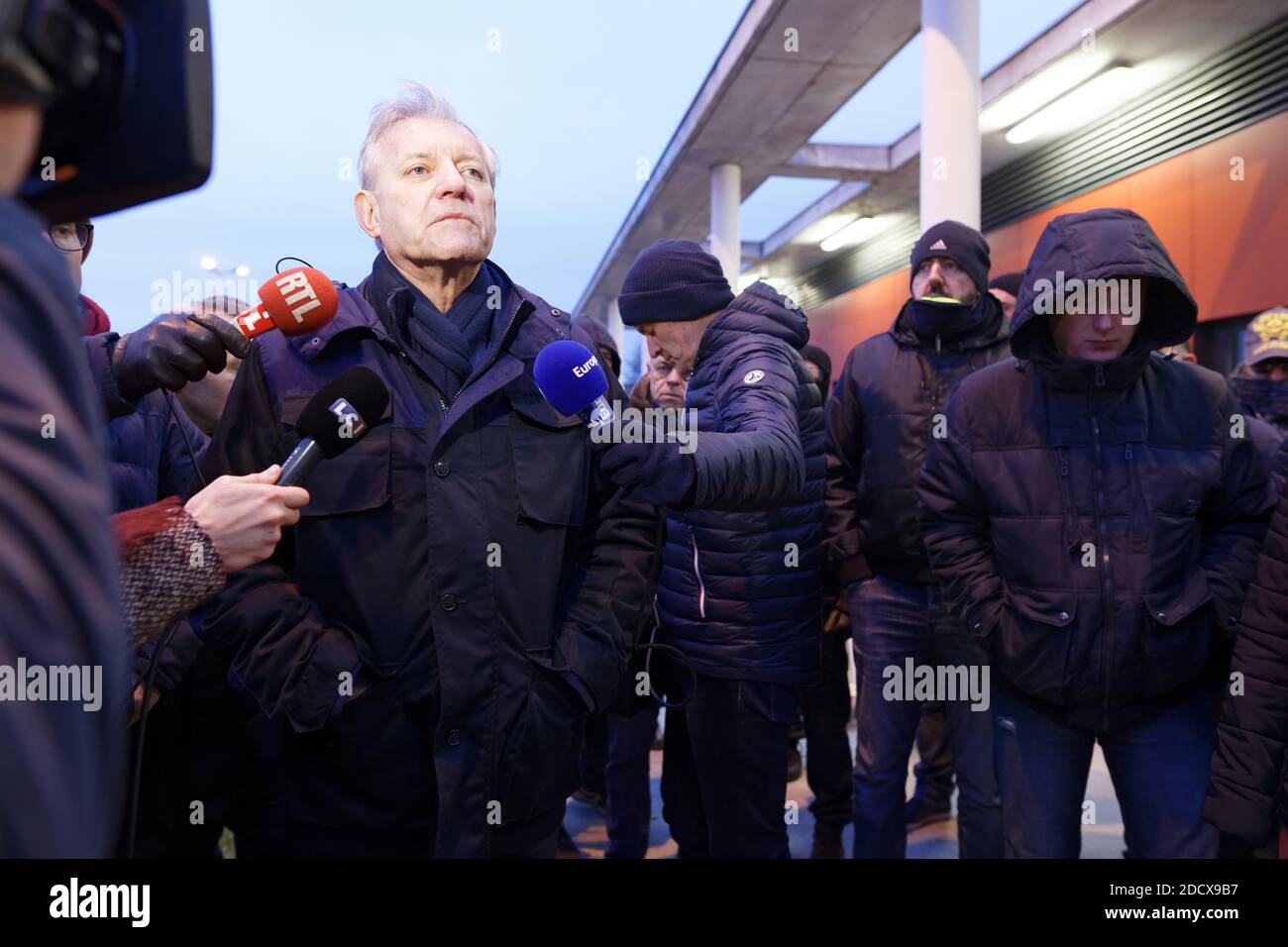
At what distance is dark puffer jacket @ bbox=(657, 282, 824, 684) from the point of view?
2.43 metres

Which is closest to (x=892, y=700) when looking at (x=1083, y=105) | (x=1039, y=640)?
(x=1039, y=640)

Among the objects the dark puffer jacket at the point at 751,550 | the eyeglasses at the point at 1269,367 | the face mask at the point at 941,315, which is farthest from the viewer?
the eyeglasses at the point at 1269,367

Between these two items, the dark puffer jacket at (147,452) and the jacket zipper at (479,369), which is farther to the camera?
the dark puffer jacket at (147,452)

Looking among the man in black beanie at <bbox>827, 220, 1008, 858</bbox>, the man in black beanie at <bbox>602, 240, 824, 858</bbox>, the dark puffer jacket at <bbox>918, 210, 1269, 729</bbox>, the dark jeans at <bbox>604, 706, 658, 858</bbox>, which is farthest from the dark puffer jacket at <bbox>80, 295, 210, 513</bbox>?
the man in black beanie at <bbox>827, 220, 1008, 858</bbox>

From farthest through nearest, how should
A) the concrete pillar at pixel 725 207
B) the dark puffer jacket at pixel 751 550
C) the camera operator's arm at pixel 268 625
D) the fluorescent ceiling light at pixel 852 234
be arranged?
1. the fluorescent ceiling light at pixel 852 234
2. the concrete pillar at pixel 725 207
3. the dark puffer jacket at pixel 751 550
4. the camera operator's arm at pixel 268 625

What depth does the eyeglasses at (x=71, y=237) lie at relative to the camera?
6.61 ft

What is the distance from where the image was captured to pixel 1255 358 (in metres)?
4.02

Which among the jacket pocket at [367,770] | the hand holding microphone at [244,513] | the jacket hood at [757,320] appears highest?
the jacket hood at [757,320]

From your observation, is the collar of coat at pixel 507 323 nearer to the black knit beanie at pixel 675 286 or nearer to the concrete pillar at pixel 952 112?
the black knit beanie at pixel 675 286

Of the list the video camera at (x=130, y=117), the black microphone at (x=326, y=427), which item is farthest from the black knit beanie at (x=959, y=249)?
the video camera at (x=130, y=117)

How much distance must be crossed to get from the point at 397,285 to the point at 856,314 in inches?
546

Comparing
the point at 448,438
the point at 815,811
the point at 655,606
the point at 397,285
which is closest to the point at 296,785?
the point at 448,438

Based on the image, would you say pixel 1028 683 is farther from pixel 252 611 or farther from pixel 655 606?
pixel 252 611
